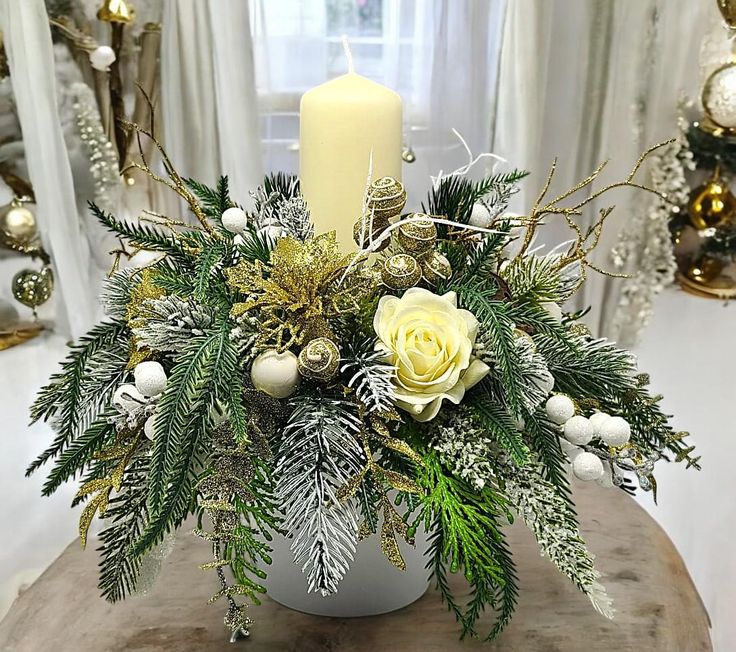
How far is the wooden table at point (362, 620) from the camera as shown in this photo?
610 mm

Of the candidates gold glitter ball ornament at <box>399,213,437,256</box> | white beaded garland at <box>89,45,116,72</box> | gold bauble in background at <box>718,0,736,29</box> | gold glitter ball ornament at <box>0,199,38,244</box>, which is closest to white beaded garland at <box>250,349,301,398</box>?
gold glitter ball ornament at <box>399,213,437,256</box>

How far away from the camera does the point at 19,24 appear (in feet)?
5.49

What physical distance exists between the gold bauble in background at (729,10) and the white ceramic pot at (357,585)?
1766 millimetres

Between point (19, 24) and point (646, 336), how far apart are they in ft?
5.99

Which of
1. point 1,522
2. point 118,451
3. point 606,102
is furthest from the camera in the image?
point 606,102

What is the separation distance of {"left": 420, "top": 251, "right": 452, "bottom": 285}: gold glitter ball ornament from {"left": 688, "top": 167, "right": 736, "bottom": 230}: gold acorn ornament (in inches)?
76.4

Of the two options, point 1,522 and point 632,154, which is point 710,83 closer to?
point 632,154

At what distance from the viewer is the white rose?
53 centimetres

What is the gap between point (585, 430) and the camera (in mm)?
551

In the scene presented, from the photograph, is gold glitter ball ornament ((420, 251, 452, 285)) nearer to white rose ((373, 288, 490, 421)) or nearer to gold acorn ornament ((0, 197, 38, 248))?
white rose ((373, 288, 490, 421))

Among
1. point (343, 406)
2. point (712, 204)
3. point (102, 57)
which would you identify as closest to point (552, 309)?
point (343, 406)

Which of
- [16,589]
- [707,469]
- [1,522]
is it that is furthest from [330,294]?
[707,469]

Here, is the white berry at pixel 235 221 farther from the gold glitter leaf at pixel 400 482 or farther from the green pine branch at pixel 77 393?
the gold glitter leaf at pixel 400 482

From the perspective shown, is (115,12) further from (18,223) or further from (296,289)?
(296,289)
